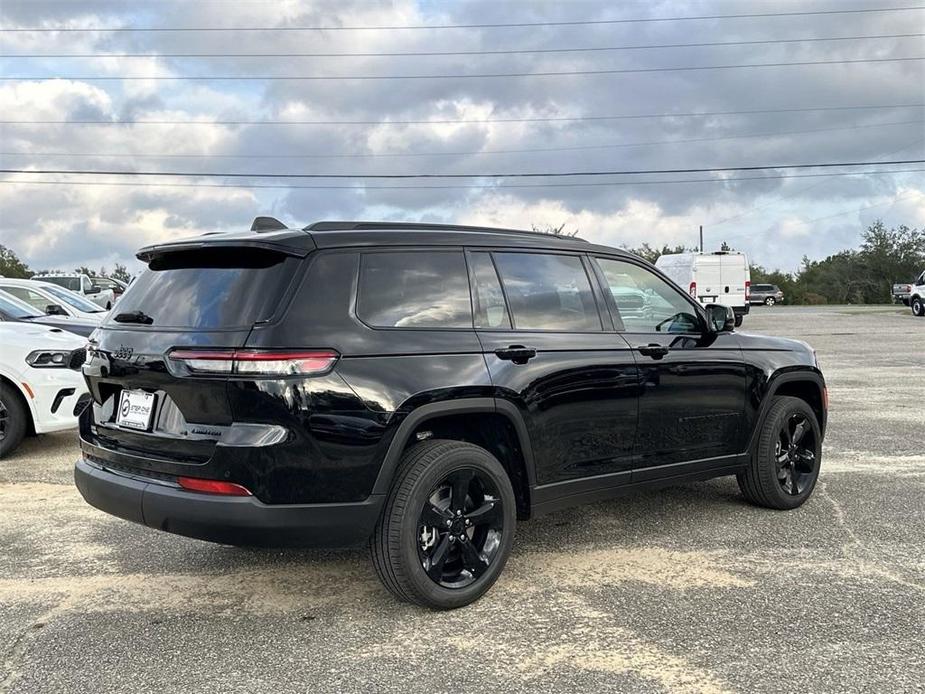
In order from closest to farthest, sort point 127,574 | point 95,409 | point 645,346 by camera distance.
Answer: point 95,409
point 127,574
point 645,346

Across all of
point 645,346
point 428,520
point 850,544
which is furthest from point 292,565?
point 850,544

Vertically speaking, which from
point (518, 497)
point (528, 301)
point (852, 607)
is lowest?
point (852, 607)

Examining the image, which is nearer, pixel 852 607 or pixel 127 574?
pixel 852 607

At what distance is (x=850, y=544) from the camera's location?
464 centimetres

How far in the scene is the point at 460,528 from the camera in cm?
378

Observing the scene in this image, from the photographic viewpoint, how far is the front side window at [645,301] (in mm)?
4641

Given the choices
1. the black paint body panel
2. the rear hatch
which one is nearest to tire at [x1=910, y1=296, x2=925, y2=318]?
the black paint body panel

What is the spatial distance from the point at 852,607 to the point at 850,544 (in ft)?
3.27

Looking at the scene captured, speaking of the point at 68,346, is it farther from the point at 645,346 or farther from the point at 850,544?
the point at 850,544

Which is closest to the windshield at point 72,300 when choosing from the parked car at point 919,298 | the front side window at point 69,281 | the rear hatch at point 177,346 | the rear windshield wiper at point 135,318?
the rear windshield wiper at point 135,318

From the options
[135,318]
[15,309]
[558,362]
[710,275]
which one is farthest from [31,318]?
[710,275]

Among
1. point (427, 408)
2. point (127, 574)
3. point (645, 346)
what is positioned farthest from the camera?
point (645, 346)

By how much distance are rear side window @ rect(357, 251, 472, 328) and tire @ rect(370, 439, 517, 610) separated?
593 millimetres

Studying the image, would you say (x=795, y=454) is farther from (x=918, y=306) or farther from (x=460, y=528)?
(x=918, y=306)
